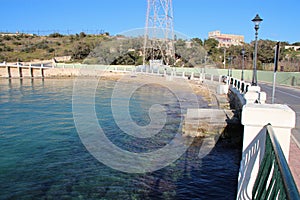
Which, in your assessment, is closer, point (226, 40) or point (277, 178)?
point (277, 178)

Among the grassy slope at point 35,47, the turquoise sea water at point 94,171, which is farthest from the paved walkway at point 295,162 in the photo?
the grassy slope at point 35,47

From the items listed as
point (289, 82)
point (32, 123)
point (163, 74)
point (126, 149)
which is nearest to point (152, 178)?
point (126, 149)

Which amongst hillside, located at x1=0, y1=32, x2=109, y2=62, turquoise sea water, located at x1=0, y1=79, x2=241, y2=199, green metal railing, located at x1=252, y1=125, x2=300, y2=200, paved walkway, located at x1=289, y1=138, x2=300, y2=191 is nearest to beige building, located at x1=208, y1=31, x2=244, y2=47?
hillside, located at x1=0, y1=32, x2=109, y2=62

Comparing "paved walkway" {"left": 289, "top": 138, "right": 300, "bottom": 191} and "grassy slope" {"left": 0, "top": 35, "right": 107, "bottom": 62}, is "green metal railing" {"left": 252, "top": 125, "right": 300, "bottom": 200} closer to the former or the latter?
"paved walkway" {"left": 289, "top": 138, "right": 300, "bottom": 191}

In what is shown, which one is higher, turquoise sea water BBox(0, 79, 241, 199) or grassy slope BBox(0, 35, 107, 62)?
grassy slope BBox(0, 35, 107, 62)

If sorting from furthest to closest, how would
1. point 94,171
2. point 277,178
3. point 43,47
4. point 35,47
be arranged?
point 35,47 → point 43,47 → point 94,171 → point 277,178

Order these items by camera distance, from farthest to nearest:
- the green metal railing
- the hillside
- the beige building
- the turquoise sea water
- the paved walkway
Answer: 1. the beige building
2. the hillside
3. the turquoise sea water
4. the paved walkway
5. the green metal railing

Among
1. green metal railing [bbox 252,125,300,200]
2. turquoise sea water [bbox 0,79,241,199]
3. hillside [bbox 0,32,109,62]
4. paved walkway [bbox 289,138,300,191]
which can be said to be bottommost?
turquoise sea water [bbox 0,79,241,199]

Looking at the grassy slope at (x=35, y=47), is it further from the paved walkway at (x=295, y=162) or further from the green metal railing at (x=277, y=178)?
the green metal railing at (x=277, y=178)

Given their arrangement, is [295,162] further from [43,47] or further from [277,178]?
[43,47]

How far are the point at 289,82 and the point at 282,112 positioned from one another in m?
28.4

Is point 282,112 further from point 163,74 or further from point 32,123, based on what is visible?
point 163,74

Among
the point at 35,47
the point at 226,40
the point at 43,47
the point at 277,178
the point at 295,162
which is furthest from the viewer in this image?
the point at 226,40

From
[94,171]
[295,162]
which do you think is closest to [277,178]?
[295,162]
